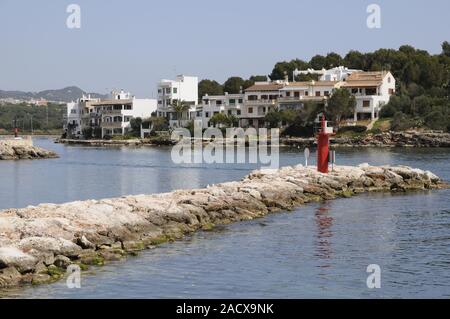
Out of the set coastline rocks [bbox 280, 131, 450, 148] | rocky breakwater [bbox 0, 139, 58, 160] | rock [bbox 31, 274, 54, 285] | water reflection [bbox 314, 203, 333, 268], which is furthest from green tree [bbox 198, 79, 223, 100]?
rock [bbox 31, 274, 54, 285]

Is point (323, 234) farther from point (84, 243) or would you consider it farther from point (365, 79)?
point (365, 79)

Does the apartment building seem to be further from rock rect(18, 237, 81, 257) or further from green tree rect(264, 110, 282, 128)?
rock rect(18, 237, 81, 257)

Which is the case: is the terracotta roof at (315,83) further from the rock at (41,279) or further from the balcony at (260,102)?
the rock at (41,279)

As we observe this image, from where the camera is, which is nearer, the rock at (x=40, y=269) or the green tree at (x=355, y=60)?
the rock at (x=40, y=269)

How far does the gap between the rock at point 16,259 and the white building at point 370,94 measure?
73.0m

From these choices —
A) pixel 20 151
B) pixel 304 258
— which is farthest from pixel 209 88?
pixel 304 258

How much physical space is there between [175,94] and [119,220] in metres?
83.4

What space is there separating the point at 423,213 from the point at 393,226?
3.67 meters

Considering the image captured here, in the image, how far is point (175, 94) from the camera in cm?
10488

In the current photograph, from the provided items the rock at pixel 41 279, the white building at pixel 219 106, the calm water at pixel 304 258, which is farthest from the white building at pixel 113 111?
the rock at pixel 41 279

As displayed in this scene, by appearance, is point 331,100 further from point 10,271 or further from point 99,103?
point 10,271

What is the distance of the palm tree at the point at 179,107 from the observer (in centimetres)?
10075

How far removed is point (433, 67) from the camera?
309 ft
